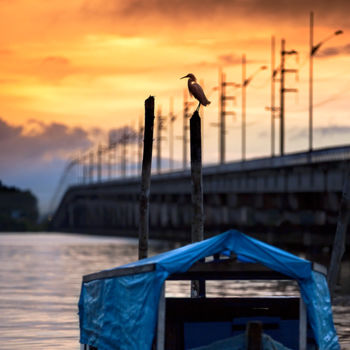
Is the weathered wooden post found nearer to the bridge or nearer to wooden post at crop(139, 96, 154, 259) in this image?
wooden post at crop(139, 96, 154, 259)

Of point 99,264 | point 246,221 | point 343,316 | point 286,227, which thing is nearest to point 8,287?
point 343,316

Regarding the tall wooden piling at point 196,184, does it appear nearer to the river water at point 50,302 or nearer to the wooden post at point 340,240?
the river water at point 50,302

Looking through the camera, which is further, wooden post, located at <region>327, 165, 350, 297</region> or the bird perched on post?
wooden post, located at <region>327, 165, 350, 297</region>

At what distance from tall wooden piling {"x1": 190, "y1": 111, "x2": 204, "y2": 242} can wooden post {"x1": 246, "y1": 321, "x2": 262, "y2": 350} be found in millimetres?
12657

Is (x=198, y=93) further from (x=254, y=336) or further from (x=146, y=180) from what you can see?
(x=254, y=336)

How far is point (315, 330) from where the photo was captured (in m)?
17.5

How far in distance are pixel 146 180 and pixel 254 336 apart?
49.2 feet

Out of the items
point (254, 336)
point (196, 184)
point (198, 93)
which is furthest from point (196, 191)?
point (254, 336)

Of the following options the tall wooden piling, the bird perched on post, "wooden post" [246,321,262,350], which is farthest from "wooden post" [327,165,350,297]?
"wooden post" [246,321,262,350]

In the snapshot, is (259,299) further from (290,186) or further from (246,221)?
(246,221)

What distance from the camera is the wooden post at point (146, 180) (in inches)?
1144

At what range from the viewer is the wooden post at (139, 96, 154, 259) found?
29.0 meters

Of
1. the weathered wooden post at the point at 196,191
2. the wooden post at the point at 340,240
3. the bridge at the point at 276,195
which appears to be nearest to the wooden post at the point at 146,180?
the weathered wooden post at the point at 196,191

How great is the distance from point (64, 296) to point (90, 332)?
24.3 metres
